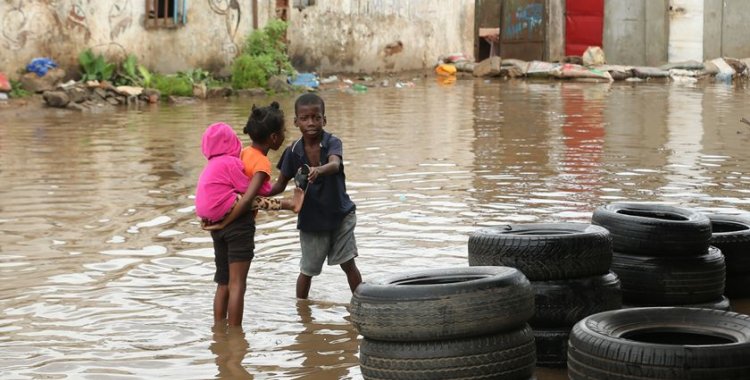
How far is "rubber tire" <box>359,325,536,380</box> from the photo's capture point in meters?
4.59

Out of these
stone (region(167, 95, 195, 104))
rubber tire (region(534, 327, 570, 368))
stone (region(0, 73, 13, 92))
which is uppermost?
stone (region(0, 73, 13, 92))

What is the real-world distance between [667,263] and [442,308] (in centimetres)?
185

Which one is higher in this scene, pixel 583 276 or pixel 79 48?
pixel 79 48

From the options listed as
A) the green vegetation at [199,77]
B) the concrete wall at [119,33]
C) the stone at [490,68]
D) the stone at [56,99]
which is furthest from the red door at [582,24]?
the stone at [56,99]

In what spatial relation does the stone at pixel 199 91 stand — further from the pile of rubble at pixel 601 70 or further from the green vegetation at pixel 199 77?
the pile of rubble at pixel 601 70

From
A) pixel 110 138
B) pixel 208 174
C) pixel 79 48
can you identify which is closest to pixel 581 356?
pixel 208 174

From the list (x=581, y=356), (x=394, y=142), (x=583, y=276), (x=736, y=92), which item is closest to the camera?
(x=581, y=356)

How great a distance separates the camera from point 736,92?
24828 millimetres

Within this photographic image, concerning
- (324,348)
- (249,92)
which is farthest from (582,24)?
(324,348)

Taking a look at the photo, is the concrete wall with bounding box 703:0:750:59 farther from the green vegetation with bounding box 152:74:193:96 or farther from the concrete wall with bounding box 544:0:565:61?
the green vegetation with bounding box 152:74:193:96

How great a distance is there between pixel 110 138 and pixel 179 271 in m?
8.12

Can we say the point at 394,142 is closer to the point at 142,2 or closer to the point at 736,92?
the point at 142,2

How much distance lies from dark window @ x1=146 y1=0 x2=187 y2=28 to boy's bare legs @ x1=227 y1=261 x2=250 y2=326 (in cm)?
1785

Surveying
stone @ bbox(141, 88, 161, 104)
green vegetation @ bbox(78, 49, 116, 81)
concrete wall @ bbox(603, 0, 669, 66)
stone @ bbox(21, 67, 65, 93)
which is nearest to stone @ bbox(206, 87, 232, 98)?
stone @ bbox(141, 88, 161, 104)
